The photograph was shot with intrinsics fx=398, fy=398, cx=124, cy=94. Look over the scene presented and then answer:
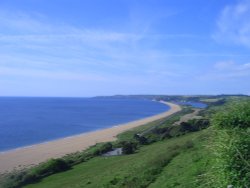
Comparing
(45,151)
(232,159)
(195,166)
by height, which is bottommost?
(45,151)

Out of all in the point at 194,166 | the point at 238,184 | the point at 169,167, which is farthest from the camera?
the point at 169,167

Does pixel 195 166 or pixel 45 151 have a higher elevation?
pixel 195 166

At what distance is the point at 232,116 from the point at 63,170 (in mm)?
34481

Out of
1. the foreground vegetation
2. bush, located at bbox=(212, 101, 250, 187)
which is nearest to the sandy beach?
the foreground vegetation

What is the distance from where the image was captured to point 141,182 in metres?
24.8

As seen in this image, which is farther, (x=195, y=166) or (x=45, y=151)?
(x=45, y=151)

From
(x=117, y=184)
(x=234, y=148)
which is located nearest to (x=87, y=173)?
(x=117, y=184)

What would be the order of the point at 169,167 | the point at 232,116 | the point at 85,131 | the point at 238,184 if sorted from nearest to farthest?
1. the point at 238,184
2. the point at 232,116
3. the point at 169,167
4. the point at 85,131

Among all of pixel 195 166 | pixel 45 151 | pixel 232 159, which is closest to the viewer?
pixel 232 159

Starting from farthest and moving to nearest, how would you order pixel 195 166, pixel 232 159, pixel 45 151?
pixel 45 151, pixel 195 166, pixel 232 159

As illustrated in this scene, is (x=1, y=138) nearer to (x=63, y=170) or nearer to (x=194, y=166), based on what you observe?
(x=63, y=170)

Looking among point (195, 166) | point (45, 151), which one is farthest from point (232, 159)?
point (45, 151)

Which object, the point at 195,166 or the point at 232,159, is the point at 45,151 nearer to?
the point at 195,166

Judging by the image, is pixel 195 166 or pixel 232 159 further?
pixel 195 166
